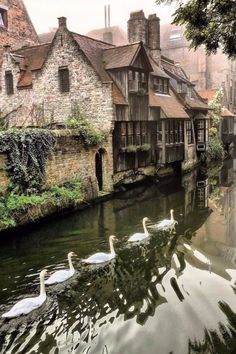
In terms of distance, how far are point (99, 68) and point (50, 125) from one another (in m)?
4.22

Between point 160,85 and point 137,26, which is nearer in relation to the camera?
point 160,85

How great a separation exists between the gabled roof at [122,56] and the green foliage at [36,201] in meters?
7.29

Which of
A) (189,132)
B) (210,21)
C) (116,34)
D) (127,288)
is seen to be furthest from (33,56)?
(116,34)

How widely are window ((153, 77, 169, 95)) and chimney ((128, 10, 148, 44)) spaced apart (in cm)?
340

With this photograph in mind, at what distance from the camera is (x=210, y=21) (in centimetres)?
718

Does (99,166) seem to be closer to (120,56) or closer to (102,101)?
(102,101)

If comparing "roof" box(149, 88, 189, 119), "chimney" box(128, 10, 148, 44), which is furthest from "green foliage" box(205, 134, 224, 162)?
"chimney" box(128, 10, 148, 44)

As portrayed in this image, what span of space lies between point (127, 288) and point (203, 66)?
156ft

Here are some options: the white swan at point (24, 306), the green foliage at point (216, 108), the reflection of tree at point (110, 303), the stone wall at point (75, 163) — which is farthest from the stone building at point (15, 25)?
the white swan at point (24, 306)

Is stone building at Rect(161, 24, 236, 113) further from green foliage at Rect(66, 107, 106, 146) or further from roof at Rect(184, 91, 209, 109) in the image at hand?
green foliage at Rect(66, 107, 106, 146)

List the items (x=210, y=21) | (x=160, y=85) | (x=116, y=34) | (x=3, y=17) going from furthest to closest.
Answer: (x=116, y=34) < (x=3, y=17) < (x=160, y=85) < (x=210, y=21)

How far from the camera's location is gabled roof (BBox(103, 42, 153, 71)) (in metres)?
19.1

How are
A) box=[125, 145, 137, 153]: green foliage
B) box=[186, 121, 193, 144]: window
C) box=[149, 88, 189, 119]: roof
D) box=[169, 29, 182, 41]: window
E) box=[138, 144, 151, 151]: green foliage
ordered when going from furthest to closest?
box=[169, 29, 182, 41]: window < box=[186, 121, 193, 144]: window < box=[149, 88, 189, 119]: roof < box=[138, 144, 151, 151]: green foliage < box=[125, 145, 137, 153]: green foliage

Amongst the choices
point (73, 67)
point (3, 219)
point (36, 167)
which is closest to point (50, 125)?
point (73, 67)
